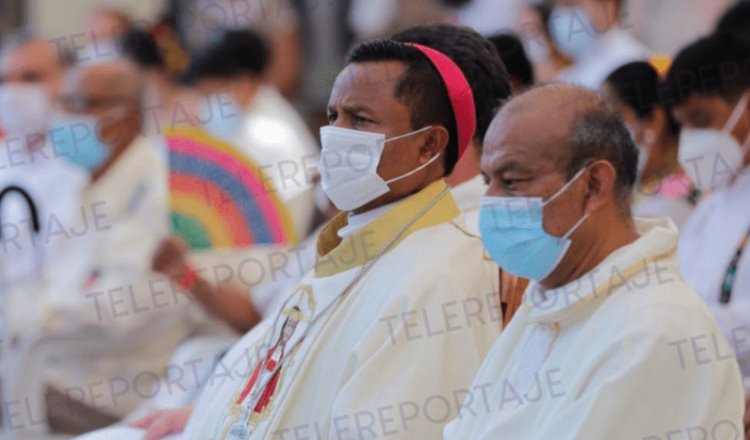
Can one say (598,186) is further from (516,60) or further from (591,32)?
(591,32)

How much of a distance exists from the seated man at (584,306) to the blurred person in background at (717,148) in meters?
1.34

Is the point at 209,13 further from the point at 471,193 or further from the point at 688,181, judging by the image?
the point at 471,193

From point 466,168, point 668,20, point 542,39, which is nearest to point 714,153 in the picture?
point 466,168

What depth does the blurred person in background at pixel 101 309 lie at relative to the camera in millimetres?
5629

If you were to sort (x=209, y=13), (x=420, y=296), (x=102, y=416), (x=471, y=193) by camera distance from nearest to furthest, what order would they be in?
1. (x=420, y=296)
2. (x=471, y=193)
3. (x=102, y=416)
4. (x=209, y=13)

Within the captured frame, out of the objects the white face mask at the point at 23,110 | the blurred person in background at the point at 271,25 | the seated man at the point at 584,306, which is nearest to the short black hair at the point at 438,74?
the seated man at the point at 584,306

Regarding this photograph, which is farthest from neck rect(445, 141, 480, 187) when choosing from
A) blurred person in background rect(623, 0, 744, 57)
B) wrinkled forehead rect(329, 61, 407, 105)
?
blurred person in background rect(623, 0, 744, 57)

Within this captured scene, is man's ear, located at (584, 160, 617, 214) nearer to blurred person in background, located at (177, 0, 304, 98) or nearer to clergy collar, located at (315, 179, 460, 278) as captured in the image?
clergy collar, located at (315, 179, 460, 278)

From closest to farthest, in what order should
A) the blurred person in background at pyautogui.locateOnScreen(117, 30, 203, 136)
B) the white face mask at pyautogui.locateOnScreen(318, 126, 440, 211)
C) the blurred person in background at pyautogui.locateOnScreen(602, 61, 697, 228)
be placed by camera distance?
the white face mask at pyautogui.locateOnScreen(318, 126, 440, 211), the blurred person in background at pyautogui.locateOnScreen(602, 61, 697, 228), the blurred person in background at pyautogui.locateOnScreen(117, 30, 203, 136)

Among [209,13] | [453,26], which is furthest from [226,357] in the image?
[209,13]

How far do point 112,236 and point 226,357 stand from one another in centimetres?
204

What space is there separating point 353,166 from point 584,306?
0.72 metres

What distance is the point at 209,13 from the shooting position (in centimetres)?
899

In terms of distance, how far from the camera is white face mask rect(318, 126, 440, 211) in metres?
3.27
